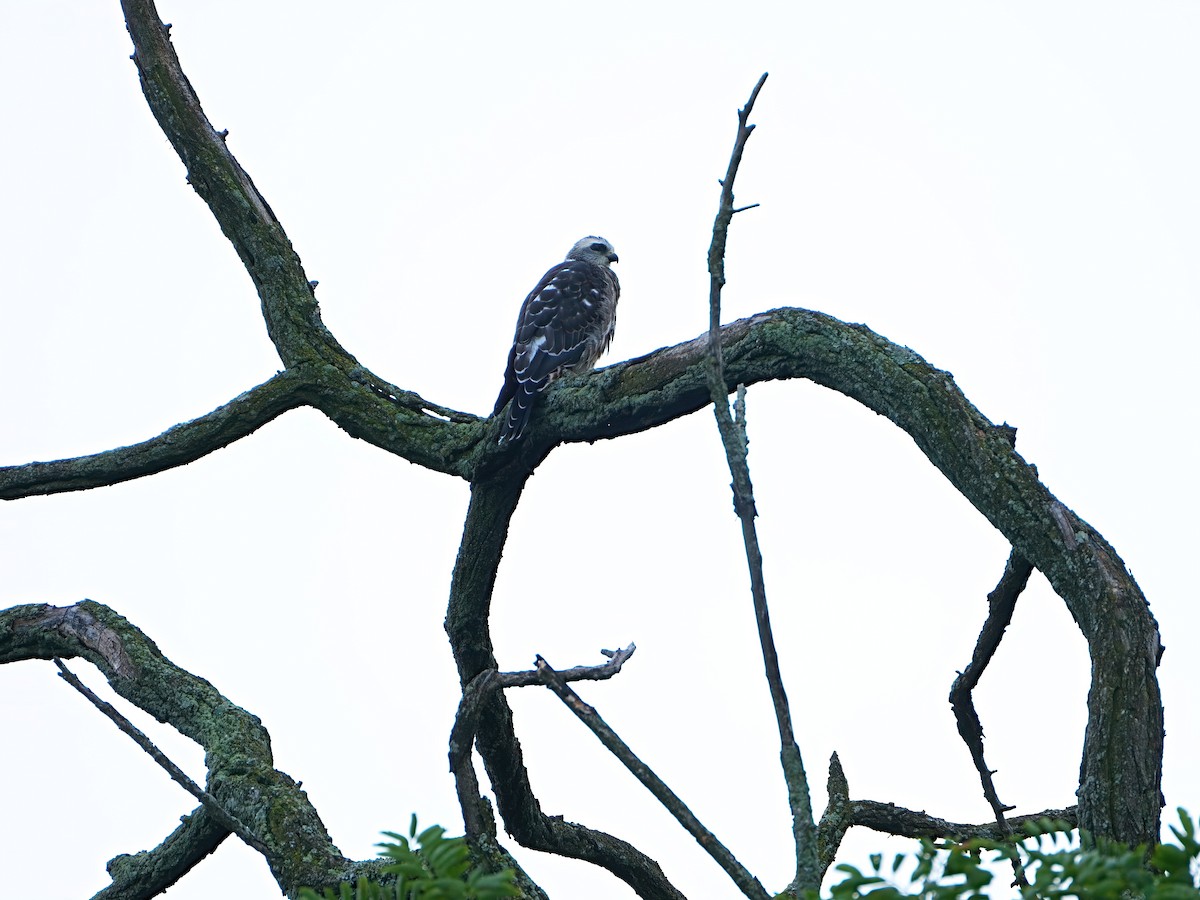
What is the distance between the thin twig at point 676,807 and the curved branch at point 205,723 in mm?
1470

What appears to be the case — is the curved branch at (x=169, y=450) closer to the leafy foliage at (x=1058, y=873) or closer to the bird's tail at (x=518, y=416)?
the bird's tail at (x=518, y=416)

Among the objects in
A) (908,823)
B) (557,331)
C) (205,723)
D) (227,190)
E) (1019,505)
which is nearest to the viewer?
(1019,505)

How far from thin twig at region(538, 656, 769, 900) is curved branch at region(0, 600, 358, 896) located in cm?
147

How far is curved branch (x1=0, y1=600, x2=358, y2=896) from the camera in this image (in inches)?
167

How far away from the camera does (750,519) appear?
9.50ft

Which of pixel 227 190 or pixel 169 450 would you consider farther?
pixel 227 190

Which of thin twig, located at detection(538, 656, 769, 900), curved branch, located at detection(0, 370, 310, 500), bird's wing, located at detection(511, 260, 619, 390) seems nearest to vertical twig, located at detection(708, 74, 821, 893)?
thin twig, located at detection(538, 656, 769, 900)

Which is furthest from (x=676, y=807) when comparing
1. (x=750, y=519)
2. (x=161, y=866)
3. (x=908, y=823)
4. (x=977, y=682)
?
(x=161, y=866)

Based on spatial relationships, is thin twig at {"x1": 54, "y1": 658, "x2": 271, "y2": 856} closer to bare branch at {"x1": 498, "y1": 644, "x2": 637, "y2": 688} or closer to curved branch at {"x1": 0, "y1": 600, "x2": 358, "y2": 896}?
curved branch at {"x1": 0, "y1": 600, "x2": 358, "y2": 896}

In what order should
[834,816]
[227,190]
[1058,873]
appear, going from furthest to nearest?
[227,190], [834,816], [1058,873]

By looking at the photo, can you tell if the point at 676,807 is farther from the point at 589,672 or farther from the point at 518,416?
the point at 518,416

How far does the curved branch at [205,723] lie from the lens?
13.9 feet

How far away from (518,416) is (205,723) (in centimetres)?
166

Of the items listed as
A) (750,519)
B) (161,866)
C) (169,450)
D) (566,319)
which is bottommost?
(750,519)
